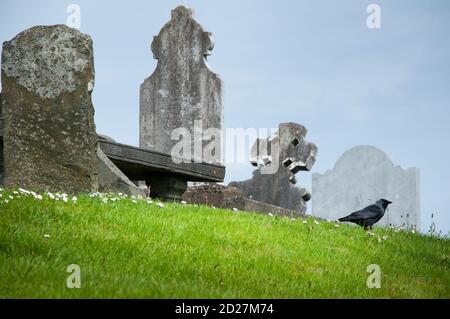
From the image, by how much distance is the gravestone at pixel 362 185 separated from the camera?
61.4 feet

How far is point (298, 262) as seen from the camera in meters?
8.62

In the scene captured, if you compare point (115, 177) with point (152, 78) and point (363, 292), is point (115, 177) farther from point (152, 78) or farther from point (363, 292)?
point (152, 78)

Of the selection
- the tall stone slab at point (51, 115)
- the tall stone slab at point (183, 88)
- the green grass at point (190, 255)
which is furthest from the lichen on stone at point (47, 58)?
the tall stone slab at point (183, 88)

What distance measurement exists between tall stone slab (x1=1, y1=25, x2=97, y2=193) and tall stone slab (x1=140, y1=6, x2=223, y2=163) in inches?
271

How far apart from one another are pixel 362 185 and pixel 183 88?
4818mm

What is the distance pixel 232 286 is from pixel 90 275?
1.27m

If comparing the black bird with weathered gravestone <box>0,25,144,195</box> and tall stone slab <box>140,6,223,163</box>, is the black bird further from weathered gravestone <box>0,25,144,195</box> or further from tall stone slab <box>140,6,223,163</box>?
tall stone slab <box>140,6,223,163</box>

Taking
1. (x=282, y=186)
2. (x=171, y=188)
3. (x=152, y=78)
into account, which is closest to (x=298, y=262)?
(x=171, y=188)

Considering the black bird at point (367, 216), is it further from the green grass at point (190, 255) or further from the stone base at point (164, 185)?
the stone base at point (164, 185)

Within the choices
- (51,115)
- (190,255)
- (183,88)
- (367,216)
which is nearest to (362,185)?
(183,88)

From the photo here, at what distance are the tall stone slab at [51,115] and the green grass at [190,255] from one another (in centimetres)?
89

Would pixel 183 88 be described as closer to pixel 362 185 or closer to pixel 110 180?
pixel 362 185

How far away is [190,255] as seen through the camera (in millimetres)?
8188
